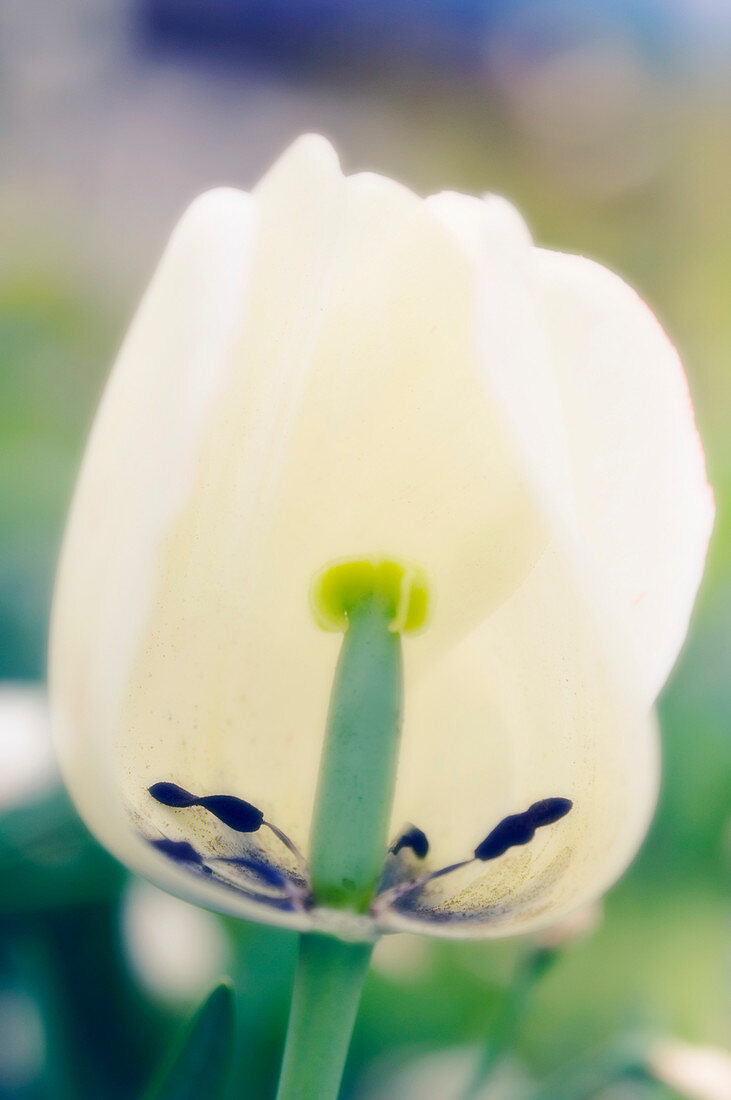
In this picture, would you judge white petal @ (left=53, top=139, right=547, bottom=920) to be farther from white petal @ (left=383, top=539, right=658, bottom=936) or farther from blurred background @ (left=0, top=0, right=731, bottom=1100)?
blurred background @ (left=0, top=0, right=731, bottom=1100)

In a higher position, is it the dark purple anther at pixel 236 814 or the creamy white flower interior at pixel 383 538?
the creamy white flower interior at pixel 383 538

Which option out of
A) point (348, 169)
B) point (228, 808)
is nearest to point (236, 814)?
point (228, 808)

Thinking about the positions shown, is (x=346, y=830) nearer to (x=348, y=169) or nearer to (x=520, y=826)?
(x=520, y=826)

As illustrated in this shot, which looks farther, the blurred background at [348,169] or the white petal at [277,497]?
the blurred background at [348,169]

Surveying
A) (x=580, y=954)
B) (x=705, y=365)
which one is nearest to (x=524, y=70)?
(x=705, y=365)

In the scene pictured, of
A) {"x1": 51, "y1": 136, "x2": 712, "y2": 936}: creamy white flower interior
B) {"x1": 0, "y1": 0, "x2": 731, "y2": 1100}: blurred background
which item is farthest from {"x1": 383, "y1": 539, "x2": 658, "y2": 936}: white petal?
{"x1": 0, "y1": 0, "x2": 731, "y2": 1100}: blurred background

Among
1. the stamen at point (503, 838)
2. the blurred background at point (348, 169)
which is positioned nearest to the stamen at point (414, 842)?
the stamen at point (503, 838)

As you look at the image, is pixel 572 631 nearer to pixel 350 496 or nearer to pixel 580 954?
pixel 350 496

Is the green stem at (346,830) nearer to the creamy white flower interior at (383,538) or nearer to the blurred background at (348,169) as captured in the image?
the creamy white flower interior at (383,538)
